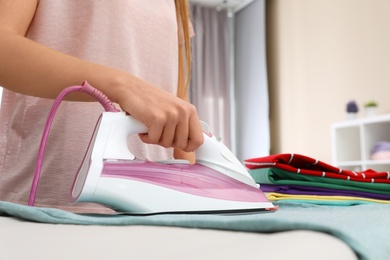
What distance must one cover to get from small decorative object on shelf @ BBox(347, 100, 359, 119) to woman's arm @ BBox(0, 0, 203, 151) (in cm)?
251

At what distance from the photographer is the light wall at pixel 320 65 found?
3.04 meters

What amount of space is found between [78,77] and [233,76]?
3.91 meters

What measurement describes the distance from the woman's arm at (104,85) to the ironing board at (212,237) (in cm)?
23

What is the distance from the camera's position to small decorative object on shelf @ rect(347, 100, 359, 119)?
116 inches

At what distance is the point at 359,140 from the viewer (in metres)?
2.96

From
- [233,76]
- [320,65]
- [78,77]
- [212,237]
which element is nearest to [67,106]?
[78,77]

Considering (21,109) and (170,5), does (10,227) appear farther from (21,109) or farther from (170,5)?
(170,5)

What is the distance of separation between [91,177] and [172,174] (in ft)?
0.45

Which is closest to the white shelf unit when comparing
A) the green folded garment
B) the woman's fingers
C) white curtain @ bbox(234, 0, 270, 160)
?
white curtain @ bbox(234, 0, 270, 160)

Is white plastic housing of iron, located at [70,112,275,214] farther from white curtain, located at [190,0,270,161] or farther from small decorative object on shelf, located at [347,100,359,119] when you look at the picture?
white curtain, located at [190,0,270,161]

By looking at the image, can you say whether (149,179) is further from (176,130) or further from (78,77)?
(78,77)

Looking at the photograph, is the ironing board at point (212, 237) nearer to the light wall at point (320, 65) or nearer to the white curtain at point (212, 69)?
the light wall at point (320, 65)

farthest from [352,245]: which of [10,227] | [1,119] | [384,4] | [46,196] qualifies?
[384,4]

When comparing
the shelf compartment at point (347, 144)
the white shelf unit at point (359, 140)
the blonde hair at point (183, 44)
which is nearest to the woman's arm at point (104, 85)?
the blonde hair at point (183, 44)
